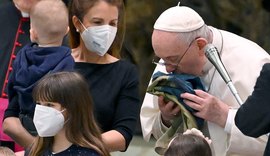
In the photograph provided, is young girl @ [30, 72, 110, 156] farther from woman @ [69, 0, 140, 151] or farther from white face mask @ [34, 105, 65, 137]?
woman @ [69, 0, 140, 151]

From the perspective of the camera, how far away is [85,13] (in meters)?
6.34

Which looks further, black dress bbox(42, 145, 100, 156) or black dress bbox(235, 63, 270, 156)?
black dress bbox(42, 145, 100, 156)

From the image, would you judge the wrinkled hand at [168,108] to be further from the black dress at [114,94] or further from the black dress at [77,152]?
the black dress at [77,152]

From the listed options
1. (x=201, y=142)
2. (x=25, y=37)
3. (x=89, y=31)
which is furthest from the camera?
(x=25, y=37)

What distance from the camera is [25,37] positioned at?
686 cm

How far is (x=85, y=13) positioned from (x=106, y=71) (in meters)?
0.37

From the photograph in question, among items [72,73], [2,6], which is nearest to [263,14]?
[2,6]

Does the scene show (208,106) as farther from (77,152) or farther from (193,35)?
(77,152)

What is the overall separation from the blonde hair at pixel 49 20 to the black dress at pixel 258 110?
163cm

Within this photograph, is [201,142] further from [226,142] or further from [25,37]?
[25,37]

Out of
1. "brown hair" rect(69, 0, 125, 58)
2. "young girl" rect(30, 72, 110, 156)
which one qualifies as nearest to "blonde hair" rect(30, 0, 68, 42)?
"brown hair" rect(69, 0, 125, 58)

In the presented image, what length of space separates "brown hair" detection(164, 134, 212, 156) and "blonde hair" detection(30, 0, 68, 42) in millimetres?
1287

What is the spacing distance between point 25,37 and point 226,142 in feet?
5.34

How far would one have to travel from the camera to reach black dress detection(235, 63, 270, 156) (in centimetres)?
502
